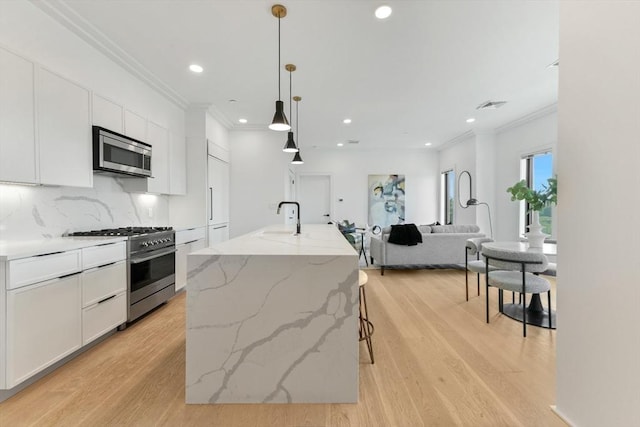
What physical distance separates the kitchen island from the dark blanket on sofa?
318 centimetres

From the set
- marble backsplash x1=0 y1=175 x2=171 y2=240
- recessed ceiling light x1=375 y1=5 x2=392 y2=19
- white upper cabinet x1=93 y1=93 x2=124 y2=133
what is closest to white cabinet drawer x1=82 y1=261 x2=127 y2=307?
marble backsplash x1=0 y1=175 x2=171 y2=240

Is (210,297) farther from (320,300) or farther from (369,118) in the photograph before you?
(369,118)

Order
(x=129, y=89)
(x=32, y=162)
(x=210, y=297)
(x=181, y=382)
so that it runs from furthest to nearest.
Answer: (x=129, y=89) < (x=32, y=162) < (x=181, y=382) < (x=210, y=297)

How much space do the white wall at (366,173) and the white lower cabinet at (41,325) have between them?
6.20 meters

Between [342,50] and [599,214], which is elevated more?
[342,50]

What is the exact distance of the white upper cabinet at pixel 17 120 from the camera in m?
1.83

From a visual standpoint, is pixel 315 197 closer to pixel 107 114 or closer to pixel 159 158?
pixel 159 158

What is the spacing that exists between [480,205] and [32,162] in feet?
23.0

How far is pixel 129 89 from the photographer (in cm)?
314

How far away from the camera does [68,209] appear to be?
2541 mm

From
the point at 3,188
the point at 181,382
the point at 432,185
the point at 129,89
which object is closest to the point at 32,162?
the point at 3,188

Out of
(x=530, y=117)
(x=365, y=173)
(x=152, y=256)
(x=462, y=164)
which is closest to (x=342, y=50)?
(x=152, y=256)

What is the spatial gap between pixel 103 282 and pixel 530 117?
21.6 feet

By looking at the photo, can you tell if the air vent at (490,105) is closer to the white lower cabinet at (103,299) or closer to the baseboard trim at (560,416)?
the baseboard trim at (560,416)
